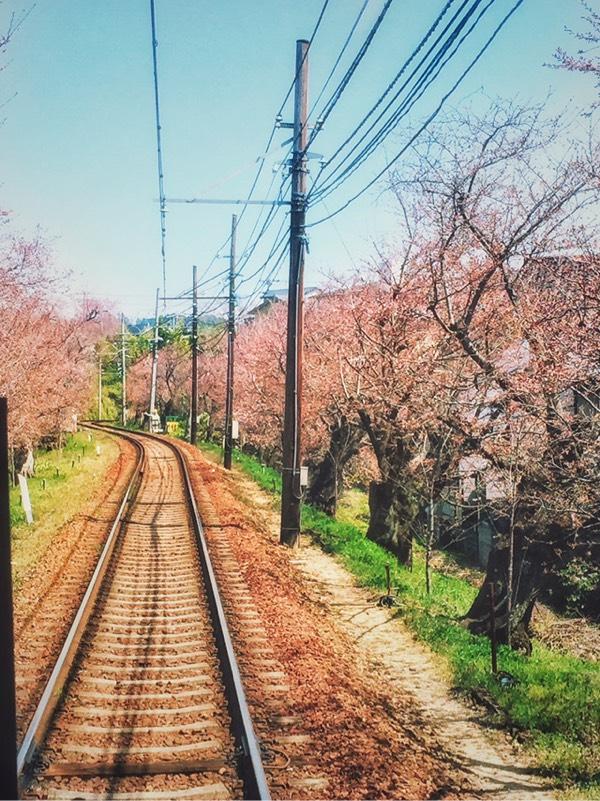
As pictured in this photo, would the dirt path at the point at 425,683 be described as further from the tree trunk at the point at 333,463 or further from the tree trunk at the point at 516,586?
the tree trunk at the point at 333,463

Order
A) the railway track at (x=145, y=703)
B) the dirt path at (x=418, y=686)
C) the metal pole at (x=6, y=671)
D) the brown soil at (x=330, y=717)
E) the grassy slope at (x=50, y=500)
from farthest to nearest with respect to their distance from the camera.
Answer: the grassy slope at (x=50, y=500) < the dirt path at (x=418, y=686) < the brown soil at (x=330, y=717) < the railway track at (x=145, y=703) < the metal pole at (x=6, y=671)

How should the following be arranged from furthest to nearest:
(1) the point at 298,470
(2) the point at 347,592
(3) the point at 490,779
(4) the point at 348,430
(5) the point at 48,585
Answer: (4) the point at 348,430 < (1) the point at 298,470 < (2) the point at 347,592 < (5) the point at 48,585 < (3) the point at 490,779

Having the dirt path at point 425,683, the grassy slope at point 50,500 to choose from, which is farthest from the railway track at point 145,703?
the grassy slope at point 50,500

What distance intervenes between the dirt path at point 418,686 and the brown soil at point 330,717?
41 mm

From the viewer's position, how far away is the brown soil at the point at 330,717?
5.43m

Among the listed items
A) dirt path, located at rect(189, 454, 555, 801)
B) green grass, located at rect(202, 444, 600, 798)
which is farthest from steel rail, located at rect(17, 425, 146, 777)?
green grass, located at rect(202, 444, 600, 798)

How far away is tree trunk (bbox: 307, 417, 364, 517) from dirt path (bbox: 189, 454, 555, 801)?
38.3ft

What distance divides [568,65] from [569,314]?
12.0 feet

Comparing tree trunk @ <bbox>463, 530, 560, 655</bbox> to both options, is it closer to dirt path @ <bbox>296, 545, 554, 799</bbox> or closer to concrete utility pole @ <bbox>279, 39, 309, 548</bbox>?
dirt path @ <bbox>296, 545, 554, 799</bbox>

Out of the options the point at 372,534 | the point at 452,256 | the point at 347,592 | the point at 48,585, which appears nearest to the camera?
the point at 48,585

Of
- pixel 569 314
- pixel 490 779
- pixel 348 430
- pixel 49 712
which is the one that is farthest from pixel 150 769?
pixel 348 430

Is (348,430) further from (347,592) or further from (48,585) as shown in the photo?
(48,585)

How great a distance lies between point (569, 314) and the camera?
9953 millimetres

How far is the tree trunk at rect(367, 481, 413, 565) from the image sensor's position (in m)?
19.4
